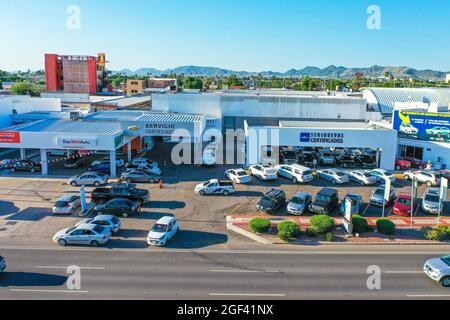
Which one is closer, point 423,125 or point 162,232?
point 162,232

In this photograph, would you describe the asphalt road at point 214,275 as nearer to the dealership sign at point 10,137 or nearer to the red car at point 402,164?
the dealership sign at point 10,137

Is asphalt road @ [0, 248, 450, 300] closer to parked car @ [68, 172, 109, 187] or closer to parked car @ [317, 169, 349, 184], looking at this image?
parked car @ [68, 172, 109, 187]

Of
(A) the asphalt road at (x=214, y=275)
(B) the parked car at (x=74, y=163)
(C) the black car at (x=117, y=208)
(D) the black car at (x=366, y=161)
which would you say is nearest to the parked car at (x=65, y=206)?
(C) the black car at (x=117, y=208)

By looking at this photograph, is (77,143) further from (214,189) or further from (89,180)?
(214,189)

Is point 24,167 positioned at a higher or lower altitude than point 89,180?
higher

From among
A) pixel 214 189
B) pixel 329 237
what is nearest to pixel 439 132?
pixel 214 189
